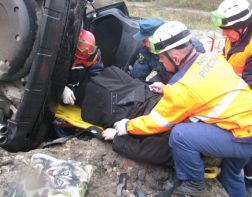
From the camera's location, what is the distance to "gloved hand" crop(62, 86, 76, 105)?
13.4 feet

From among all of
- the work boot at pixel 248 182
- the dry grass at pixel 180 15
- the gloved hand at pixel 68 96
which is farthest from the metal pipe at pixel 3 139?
the dry grass at pixel 180 15

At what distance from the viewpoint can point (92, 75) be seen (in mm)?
4426

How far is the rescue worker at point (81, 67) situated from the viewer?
4008 mm

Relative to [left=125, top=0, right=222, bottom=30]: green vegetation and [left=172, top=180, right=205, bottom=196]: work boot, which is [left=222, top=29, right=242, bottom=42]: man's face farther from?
[left=125, top=0, right=222, bottom=30]: green vegetation

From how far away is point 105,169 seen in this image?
3611 millimetres

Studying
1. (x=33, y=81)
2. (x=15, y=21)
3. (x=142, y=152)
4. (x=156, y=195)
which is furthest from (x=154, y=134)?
(x=15, y=21)

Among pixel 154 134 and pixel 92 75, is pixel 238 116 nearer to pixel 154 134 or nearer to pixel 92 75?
pixel 154 134

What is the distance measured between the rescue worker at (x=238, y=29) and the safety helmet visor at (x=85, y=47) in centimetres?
111

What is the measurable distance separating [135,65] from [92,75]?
2.32ft

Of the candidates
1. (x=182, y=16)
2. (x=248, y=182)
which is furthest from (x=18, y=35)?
(x=182, y=16)

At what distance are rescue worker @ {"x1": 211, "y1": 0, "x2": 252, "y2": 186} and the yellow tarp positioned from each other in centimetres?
146

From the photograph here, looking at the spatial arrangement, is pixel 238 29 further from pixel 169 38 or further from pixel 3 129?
pixel 3 129

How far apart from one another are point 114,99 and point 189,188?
103 cm

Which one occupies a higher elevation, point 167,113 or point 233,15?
point 233,15
